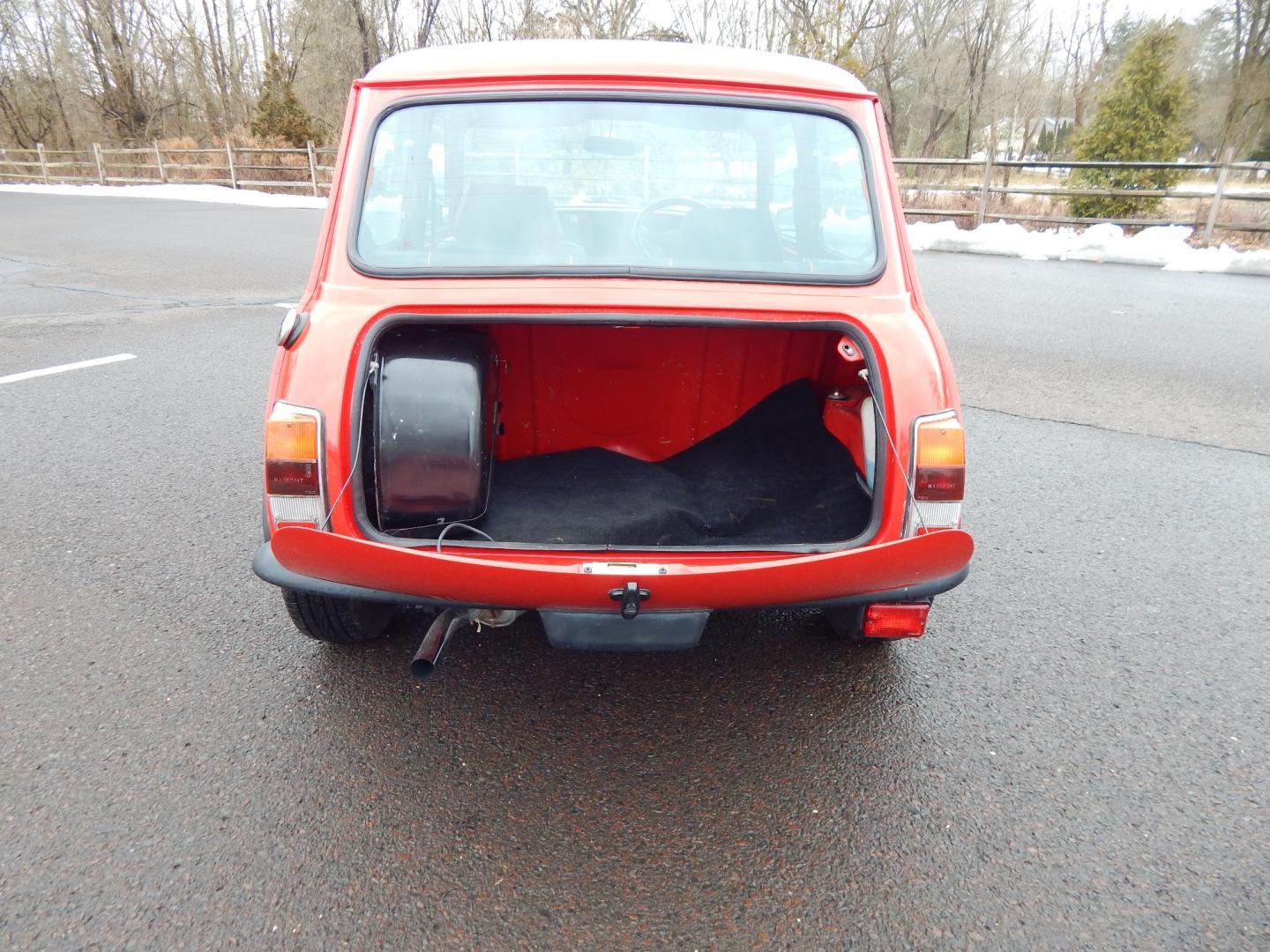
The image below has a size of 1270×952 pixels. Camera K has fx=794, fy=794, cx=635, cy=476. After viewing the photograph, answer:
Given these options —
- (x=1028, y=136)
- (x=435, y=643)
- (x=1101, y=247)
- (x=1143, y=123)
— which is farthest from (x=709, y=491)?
(x=1028, y=136)

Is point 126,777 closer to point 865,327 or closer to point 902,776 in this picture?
point 902,776

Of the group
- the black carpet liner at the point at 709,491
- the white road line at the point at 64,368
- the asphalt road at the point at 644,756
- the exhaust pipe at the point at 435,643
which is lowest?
the asphalt road at the point at 644,756

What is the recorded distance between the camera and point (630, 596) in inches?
72.1

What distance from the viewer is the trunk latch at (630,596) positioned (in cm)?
183

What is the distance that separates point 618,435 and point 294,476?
1348 millimetres

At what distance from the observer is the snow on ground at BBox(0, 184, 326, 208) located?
1988 cm

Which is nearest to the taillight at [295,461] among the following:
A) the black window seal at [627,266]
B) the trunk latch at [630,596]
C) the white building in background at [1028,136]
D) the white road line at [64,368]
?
the black window seal at [627,266]

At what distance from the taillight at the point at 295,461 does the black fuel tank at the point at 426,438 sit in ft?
0.60

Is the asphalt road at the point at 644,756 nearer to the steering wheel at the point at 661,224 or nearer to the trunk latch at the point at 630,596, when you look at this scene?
the trunk latch at the point at 630,596

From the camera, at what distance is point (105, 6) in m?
28.8

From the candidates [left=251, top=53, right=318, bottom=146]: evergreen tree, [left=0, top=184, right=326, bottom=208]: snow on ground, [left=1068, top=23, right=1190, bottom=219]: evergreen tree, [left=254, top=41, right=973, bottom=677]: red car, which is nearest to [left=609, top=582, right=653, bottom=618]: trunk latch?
[left=254, top=41, right=973, bottom=677]: red car

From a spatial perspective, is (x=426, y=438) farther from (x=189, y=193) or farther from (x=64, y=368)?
(x=189, y=193)

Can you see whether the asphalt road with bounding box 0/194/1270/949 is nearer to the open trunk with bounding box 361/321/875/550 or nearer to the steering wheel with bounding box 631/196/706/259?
the open trunk with bounding box 361/321/875/550

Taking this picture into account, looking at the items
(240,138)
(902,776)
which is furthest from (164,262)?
(240,138)
